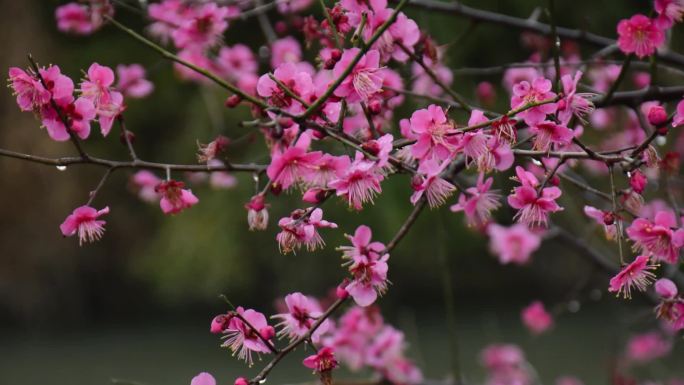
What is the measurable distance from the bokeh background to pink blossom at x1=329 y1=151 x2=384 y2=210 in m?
3.09

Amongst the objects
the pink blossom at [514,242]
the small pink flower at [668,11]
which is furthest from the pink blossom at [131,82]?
the pink blossom at [514,242]

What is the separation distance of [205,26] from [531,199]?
2.26 feet

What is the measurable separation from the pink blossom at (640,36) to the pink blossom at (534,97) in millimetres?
144

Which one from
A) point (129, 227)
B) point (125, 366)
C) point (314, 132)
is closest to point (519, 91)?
point (314, 132)

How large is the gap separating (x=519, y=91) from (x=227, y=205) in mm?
4740

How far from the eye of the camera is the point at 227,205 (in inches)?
216

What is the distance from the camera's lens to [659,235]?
0.85 metres

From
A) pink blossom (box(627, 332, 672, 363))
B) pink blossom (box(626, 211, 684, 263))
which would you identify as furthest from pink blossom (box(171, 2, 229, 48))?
pink blossom (box(627, 332, 672, 363))

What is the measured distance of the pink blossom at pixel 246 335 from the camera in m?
0.82

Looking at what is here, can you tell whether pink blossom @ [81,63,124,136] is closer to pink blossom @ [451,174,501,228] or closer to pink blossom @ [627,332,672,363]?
pink blossom @ [451,174,501,228]

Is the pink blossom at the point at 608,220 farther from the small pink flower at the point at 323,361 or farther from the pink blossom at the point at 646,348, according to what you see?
the pink blossom at the point at 646,348

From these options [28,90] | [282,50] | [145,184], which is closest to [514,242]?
[282,50]

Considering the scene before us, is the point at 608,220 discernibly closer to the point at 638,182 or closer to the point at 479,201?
the point at 638,182

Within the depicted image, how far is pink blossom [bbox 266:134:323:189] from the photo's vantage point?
2.55 feet
